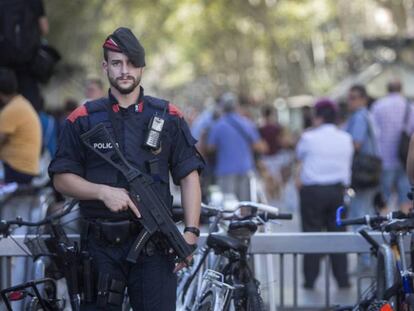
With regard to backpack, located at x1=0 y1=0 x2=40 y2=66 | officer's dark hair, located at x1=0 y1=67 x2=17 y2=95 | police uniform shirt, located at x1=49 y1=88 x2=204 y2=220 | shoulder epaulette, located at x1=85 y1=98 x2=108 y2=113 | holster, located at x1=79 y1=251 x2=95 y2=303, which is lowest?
holster, located at x1=79 y1=251 x2=95 y2=303

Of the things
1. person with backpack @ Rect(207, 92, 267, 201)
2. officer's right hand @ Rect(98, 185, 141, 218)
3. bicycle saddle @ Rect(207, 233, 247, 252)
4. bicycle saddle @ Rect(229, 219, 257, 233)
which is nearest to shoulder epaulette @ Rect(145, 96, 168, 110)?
officer's right hand @ Rect(98, 185, 141, 218)

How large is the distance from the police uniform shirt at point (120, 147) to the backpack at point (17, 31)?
3961mm

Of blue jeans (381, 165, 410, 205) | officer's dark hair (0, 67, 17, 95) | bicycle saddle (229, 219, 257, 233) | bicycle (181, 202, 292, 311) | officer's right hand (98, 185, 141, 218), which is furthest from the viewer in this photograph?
blue jeans (381, 165, 410, 205)

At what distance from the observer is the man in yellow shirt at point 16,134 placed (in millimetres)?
9086

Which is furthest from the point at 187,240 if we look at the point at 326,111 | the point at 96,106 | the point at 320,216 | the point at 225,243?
the point at 320,216

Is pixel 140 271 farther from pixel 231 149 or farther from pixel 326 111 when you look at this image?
pixel 231 149

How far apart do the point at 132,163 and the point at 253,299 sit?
3.41 ft

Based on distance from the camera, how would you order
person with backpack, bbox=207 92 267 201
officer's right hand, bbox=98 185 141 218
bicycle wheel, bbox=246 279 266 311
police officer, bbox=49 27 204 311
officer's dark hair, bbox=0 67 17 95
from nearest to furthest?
officer's right hand, bbox=98 185 141 218
police officer, bbox=49 27 204 311
bicycle wheel, bbox=246 279 266 311
officer's dark hair, bbox=0 67 17 95
person with backpack, bbox=207 92 267 201

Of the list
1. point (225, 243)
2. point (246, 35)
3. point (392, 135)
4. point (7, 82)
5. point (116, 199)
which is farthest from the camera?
point (246, 35)

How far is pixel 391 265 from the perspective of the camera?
22.1 feet

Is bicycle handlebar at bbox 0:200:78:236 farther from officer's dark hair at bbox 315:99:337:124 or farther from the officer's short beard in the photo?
officer's dark hair at bbox 315:99:337:124

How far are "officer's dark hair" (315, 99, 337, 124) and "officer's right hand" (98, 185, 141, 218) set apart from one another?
533 cm

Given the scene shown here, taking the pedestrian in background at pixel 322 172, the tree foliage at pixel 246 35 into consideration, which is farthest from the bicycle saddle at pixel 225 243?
the tree foliage at pixel 246 35

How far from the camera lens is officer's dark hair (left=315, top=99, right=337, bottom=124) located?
10.5 metres
